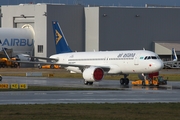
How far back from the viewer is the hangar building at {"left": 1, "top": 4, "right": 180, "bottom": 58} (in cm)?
11026

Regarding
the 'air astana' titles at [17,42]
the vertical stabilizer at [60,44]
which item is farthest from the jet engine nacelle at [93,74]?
the 'air astana' titles at [17,42]

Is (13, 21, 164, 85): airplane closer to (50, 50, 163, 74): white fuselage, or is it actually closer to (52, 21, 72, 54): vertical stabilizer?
(50, 50, 163, 74): white fuselage

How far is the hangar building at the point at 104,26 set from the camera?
110 m

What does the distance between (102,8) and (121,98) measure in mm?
76250

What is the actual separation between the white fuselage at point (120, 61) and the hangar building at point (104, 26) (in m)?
49.0

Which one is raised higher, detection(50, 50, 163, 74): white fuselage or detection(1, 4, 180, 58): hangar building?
Answer: detection(1, 4, 180, 58): hangar building

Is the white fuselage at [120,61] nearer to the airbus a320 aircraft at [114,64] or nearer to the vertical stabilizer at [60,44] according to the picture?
the airbus a320 aircraft at [114,64]

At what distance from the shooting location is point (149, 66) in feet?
168
